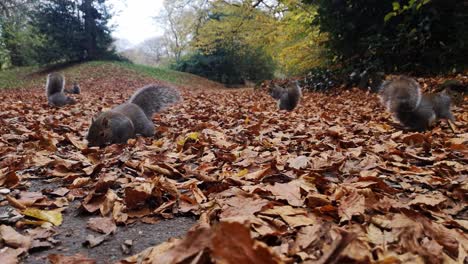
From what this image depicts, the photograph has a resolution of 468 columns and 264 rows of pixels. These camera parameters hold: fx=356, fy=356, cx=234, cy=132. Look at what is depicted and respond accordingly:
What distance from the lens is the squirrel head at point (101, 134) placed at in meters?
3.12

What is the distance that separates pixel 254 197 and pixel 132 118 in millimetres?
2329

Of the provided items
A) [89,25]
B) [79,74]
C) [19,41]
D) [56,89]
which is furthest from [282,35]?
[19,41]

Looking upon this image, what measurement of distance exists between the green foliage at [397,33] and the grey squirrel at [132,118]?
14.8 ft

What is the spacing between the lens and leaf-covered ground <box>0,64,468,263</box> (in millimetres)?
1059

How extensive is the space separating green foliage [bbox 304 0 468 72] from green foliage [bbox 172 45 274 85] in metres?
13.7

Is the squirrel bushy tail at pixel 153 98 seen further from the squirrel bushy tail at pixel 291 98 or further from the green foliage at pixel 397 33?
the green foliage at pixel 397 33

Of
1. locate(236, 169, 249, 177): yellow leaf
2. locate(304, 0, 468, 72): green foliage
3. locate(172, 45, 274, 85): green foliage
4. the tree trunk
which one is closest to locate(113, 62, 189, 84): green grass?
locate(172, 45, 274, 85): green foliage

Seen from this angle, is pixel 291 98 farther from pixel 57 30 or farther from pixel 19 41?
pixel 19 41

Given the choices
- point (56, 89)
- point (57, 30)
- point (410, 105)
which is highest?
point (57, 30)

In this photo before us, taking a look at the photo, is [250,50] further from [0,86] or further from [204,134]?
[204,134]

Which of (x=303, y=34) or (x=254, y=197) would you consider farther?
(x=303, y=34)

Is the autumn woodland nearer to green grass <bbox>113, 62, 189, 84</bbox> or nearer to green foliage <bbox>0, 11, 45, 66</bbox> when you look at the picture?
green grass <bbox>113, 62, 189, 84</bbox>

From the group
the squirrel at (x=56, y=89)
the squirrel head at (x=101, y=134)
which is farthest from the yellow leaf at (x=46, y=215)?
the squirrel at (x=56, y=89)

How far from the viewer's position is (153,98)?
402 cm
